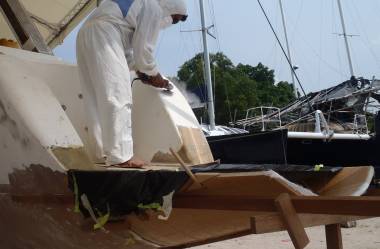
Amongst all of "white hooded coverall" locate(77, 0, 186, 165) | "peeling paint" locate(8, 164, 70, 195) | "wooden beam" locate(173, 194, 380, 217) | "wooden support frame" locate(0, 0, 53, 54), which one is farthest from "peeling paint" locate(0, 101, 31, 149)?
"wooden support frame" locate(0, 0, 53, 54)

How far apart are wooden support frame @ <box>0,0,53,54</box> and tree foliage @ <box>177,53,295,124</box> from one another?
1131 inches

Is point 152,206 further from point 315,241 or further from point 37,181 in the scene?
point 315,241

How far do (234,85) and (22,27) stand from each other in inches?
1382

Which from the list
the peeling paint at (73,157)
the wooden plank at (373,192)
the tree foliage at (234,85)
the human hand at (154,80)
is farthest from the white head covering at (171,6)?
the tree foliage at (234,85)

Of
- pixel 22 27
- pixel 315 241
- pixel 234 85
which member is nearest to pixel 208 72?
pixel 315 241

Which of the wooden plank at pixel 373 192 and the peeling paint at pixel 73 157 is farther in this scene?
the peeling paint at pixel 73 157

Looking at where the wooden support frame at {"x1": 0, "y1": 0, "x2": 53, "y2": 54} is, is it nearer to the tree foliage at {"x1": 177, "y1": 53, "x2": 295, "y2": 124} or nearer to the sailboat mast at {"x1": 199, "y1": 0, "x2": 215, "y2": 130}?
the sailboat mast at {"x1": 199, "y1": 0, "x2": 215, "y2": 130}

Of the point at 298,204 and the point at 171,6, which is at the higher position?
the point at 171,6

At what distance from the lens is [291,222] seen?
6.24ft

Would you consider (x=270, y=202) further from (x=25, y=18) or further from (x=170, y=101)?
(x=25, y=18)

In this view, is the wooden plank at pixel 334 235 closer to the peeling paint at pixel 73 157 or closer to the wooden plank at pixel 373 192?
the wooden plank at pixel 373 192

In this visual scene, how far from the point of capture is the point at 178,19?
3480mm

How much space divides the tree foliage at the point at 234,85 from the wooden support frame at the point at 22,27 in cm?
2873

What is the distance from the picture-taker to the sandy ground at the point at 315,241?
737 centimetres
